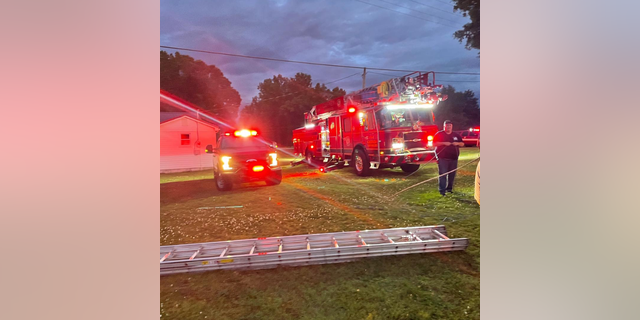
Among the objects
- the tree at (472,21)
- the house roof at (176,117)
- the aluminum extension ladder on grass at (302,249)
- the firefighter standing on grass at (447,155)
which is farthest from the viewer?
the firefighter standing on grass at (447,155)

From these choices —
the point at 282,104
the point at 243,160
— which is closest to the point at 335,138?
the point at 282,104

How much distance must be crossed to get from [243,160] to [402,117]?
4.43ft

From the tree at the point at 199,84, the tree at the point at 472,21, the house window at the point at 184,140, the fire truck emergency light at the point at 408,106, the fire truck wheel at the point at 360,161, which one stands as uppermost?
the tree at the point at 472,21

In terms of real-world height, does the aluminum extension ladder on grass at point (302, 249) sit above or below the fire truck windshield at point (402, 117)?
below

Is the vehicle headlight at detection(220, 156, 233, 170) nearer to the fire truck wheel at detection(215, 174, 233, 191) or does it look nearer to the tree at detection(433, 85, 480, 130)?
the fire truck wheel at detection(215, 174, 233, 191)

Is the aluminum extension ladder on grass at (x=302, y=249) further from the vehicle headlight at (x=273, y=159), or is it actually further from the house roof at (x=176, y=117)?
the house roof at (x=176, y=117)

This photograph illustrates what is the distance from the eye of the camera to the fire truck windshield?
2650 mm

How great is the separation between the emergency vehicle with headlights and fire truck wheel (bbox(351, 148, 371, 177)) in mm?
639

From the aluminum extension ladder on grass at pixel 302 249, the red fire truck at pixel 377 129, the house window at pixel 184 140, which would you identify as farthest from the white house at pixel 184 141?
the red fire truck at pixel 377 129

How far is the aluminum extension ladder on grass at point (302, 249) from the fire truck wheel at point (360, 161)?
499 millimetres

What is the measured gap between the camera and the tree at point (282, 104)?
2.45 metres

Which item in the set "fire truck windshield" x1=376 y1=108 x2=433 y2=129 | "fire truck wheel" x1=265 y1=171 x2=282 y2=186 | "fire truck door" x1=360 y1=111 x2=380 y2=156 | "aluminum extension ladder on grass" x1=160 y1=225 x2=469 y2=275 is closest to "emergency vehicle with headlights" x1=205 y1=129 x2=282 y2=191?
"fire truck wheel" x1=265 y1=171 x2=282 y2=186
